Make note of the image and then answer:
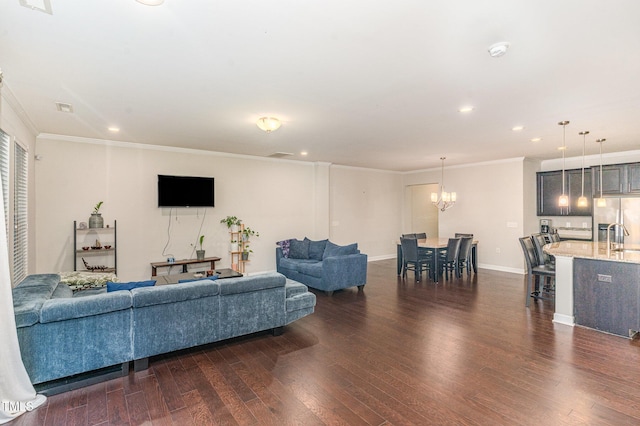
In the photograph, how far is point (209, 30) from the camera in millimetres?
2246

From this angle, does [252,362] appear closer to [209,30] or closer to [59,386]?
[59,386]

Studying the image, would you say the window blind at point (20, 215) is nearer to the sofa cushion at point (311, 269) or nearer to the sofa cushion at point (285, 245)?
the sofa cushion at point (311, 269)

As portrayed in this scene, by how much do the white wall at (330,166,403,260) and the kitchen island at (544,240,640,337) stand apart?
203 inches

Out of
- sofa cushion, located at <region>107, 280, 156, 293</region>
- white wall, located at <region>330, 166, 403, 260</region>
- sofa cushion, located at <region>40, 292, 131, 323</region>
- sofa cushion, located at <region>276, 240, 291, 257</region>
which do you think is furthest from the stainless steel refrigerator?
sofa cushion, located at <region>40, 292, 131, 323</region>

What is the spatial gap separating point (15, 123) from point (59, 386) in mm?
3104

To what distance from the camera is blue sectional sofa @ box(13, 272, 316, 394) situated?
2.62 metres

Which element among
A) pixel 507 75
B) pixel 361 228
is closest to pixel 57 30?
pixel 507 75

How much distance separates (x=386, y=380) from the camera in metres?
2.83

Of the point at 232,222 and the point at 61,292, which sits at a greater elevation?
the point at 232,222

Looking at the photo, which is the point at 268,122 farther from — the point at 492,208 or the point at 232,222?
the point at 492,208

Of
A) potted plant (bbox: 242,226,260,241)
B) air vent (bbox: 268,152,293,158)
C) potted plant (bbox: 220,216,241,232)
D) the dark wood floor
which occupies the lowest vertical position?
the dark wood floor

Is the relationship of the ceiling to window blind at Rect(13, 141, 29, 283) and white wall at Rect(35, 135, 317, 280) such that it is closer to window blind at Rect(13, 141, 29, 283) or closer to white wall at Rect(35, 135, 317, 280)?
window blind at Rect(13, 141, 29, 283)

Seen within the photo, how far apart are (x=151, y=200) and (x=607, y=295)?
6942mm

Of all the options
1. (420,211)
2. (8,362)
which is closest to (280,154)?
(8,362)
